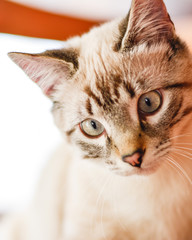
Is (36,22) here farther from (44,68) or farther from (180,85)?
(180,85)

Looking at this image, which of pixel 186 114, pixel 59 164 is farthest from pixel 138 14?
pixel 59 164

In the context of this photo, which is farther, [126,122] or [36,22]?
[36,22]

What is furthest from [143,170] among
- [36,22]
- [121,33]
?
[36,22]

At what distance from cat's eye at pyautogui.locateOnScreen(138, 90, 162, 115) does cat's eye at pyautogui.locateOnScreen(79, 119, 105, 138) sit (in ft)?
0.55

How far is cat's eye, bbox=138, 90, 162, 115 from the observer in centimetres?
87

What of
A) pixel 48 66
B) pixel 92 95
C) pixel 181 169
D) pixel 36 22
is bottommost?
pixel 181 169

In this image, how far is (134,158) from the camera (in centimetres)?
82

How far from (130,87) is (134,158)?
0.24 meters

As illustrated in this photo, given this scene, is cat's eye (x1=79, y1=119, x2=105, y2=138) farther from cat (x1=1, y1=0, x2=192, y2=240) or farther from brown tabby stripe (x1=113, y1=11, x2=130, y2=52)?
brown tabby stripe (x1=113, y1=11, x2=130, y2=52)

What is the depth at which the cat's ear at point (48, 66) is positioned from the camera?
879 millimetres

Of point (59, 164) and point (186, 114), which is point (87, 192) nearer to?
point (59, 164)

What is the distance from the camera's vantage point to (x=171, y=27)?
0.86m

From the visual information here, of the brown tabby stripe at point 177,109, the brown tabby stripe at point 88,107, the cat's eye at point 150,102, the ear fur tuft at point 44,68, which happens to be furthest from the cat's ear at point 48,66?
the brown tabby stripe at point 177,109

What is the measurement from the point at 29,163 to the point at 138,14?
1371 mm
